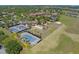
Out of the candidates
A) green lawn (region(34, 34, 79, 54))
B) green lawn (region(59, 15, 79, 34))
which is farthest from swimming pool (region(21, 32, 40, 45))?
green lawn (region(59, 15, 79, 34))

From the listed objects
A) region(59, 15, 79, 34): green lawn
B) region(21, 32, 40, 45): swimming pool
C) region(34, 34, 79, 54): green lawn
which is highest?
region(59, 15, 79, 34): green lawn

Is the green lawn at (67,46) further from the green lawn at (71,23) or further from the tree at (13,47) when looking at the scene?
the tree at (13,47)

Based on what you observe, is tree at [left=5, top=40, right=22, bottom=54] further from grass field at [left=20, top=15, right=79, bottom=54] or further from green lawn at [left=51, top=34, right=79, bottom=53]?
green lawn at [left=51, top=34, right=79, bottom=53]

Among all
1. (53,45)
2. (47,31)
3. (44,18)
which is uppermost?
(44,18)
